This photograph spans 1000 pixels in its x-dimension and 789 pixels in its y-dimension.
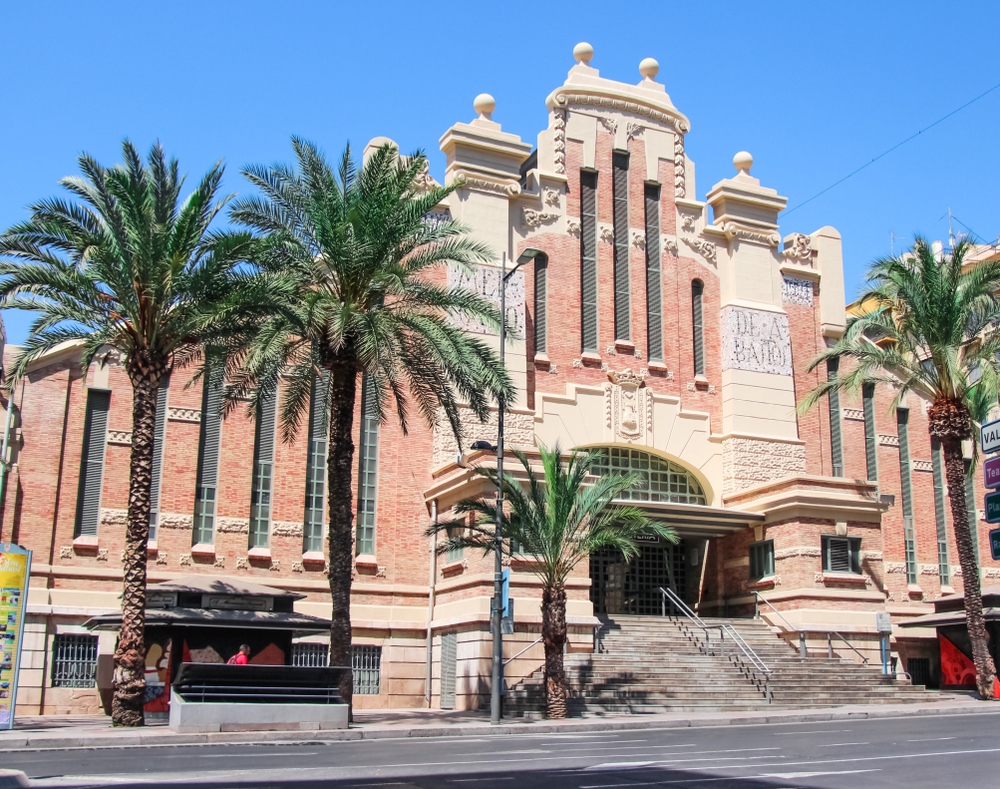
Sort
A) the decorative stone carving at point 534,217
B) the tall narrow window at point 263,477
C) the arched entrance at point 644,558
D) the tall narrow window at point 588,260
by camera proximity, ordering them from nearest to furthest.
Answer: the tall narrow window at point 263,477
the arched entrance at point 644,558
the decorative stone carving at point 534,217
the tall narrow window at point 588,260

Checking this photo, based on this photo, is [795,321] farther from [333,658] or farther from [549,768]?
[549,768]

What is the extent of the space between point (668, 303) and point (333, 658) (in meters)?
17.9

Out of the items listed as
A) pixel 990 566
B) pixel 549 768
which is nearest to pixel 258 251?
pixel 549 768

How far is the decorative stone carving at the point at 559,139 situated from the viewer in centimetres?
3422

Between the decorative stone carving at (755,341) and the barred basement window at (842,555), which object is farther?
the decorative stone carving at (755,341)

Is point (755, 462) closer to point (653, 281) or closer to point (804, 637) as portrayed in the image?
point (804, 637)

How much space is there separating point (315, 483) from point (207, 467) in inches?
118

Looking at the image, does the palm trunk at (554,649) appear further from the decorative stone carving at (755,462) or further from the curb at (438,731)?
the decorative stone carving at (755,462)

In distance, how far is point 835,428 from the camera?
3616 cm

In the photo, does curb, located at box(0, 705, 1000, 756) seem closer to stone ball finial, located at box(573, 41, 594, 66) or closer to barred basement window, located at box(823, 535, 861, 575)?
barred basement window, located at box(823, 535, 861, 575)

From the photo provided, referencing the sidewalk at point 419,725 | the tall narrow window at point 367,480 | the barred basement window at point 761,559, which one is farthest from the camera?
the barred basement window at point 761,559

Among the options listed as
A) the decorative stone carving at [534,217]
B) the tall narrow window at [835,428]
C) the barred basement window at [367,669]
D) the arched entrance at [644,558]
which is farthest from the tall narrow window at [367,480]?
the tall narrow window at [835,428]

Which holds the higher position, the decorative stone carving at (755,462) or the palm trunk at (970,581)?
the decorative stone carving at (755,462)

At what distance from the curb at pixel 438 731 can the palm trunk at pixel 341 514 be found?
7.02ft
